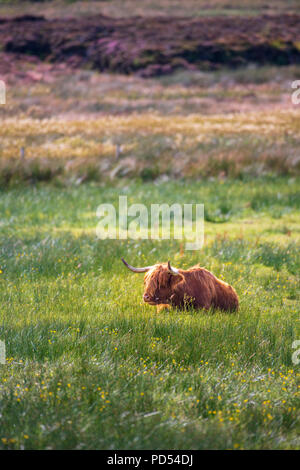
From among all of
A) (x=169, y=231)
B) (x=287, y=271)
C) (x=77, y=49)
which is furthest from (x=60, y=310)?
(x=77, y=49)

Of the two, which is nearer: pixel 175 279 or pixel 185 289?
pixel 175 279

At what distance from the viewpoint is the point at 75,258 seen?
336 inches

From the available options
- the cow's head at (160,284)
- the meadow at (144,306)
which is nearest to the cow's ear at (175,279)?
the cow's head at (160,284)

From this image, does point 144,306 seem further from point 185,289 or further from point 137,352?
point 137,352

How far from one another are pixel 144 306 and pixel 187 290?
584 millimetres

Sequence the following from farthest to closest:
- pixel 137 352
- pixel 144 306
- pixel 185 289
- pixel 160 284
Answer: pixel 144 306 → pixel 185 289 → pixel 160 284 → pixel 137 352

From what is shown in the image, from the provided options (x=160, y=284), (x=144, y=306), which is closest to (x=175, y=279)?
(x=160, y=284)

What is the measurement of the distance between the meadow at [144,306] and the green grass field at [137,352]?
0.02 metres

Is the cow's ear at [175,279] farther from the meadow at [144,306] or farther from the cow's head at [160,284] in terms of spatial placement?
the meadow at [144,306]

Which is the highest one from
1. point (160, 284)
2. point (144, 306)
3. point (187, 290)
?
point (160, 284)

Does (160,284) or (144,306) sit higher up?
(160,284)

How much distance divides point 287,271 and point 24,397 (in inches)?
219

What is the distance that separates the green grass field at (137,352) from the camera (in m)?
4.01

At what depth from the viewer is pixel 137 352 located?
539 centimetres
